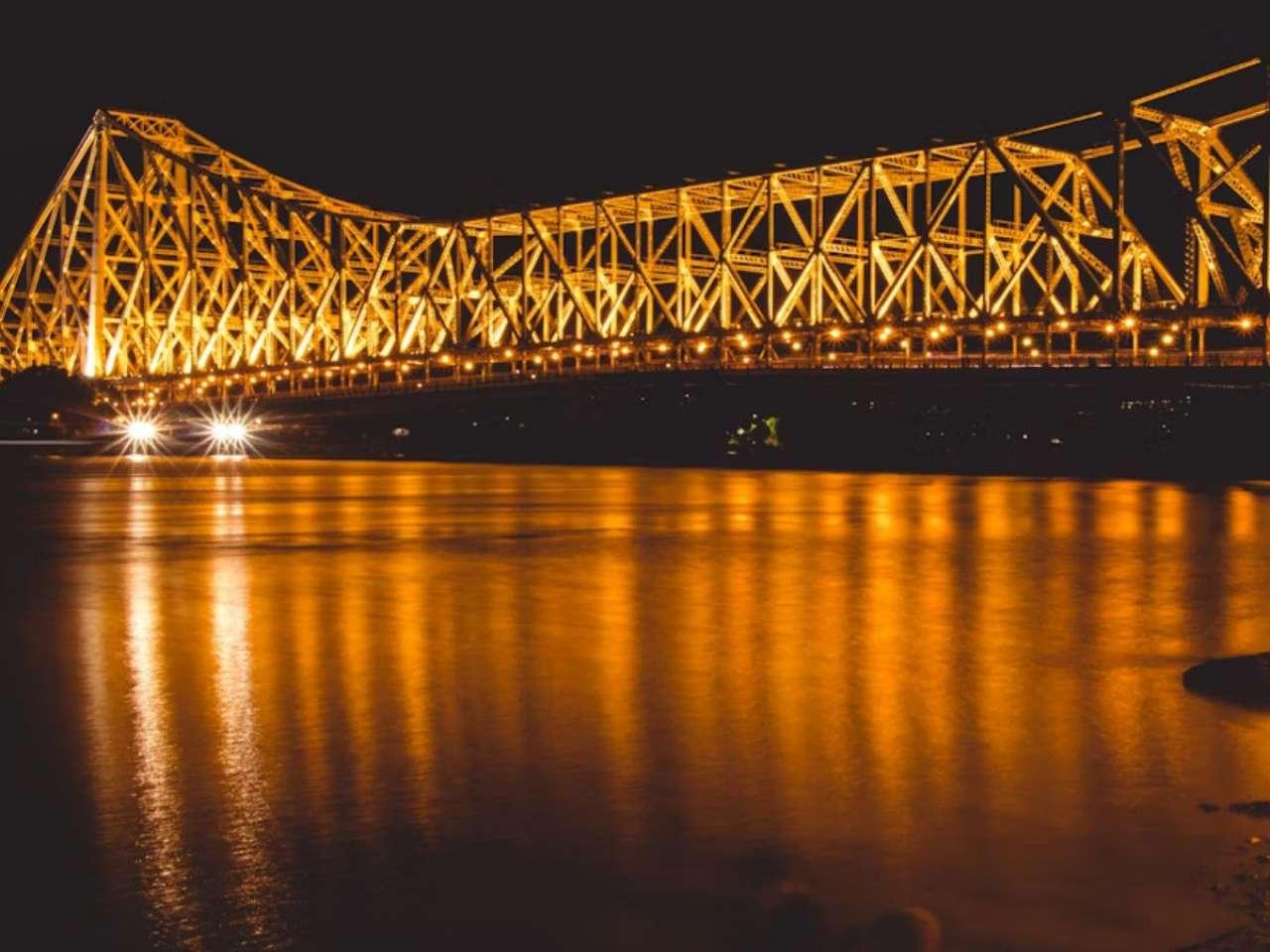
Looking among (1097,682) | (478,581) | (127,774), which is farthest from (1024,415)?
(127,774)

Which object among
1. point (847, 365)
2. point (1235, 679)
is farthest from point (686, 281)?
point (1235, 679)

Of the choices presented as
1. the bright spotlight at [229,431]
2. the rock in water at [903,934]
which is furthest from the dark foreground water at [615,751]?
the bright spotlight at [229,431]

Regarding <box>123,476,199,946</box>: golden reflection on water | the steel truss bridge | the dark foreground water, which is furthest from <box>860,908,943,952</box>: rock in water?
the steel truss bridge

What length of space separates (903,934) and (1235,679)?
20.5 feet

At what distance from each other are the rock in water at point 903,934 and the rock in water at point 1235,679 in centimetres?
537

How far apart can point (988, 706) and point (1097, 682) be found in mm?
1460

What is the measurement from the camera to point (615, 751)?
29.7ft

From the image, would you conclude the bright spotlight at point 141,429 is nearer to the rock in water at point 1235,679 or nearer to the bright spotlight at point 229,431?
the bright spotlight at point 229,431

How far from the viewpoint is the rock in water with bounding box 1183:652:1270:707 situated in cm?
1069

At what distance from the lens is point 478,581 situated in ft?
63.7

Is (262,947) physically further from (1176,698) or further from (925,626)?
(925,626)

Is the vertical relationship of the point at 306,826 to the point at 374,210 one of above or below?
below

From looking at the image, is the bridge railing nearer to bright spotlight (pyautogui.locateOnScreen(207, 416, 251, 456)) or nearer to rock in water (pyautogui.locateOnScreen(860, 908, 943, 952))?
bright spotlight (pyautogui.locateOnScreen(207, 416, 251, 456))

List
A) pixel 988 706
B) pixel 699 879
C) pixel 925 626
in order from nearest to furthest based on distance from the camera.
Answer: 1. pixel 699 879
2. pixel 988 706
3. pixel 925 626
